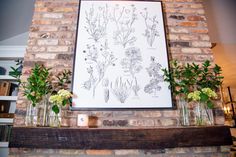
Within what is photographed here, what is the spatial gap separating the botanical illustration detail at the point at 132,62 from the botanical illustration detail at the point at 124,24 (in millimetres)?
109

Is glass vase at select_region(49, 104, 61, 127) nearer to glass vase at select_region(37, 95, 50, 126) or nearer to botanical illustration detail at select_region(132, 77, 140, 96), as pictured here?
glass vase at select_region(37, 95, 50, 126)

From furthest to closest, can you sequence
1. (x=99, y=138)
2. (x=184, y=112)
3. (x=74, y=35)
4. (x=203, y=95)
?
(x=74, y=35)
(x=184, y=112)
(x=203, y=95)
(x=99, y=138)

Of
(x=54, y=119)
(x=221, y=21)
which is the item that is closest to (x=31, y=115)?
(x=54, y=119)

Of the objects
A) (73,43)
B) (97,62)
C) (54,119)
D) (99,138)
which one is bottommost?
(99,138)

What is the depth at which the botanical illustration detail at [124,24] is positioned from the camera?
1.74 m

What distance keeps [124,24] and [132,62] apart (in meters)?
0.49

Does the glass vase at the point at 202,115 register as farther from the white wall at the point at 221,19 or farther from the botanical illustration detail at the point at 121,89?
the white wall at the point at 221,19

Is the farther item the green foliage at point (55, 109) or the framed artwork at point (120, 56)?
the framed artwork at point (120, 56)

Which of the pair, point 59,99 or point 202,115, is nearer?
point 59,99

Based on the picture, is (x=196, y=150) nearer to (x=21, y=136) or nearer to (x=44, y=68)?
(x=21, y=136)

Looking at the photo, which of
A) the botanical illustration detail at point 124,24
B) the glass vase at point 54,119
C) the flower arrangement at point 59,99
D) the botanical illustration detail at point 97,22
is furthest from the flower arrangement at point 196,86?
the glass vase at point 54,119

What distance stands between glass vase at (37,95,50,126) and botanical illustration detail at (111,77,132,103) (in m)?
0.67

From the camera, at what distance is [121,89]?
5.17ft

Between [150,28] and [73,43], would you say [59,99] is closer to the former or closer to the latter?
[73,43]
